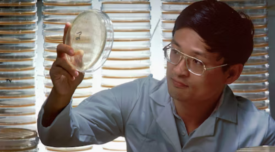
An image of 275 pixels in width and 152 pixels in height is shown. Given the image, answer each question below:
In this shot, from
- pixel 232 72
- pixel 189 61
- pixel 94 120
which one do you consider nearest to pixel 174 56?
pixel 189 61

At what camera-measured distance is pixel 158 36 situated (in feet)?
7.64

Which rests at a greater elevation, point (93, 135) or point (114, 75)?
point (114, 75)

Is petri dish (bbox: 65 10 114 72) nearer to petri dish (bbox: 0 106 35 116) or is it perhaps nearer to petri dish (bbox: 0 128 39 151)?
petri dish (bbox: 0 128 39 151)

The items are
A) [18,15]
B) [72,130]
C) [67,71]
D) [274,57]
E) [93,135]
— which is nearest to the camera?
[67,71]

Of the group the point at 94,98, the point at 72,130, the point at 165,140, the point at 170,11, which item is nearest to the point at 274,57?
the point at 170,11

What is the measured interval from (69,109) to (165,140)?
518 millimetres

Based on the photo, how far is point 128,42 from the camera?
2.24 metres

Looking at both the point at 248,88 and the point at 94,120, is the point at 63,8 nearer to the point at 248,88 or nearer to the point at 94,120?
the point at 94,120

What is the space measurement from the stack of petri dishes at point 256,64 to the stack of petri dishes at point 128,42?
507 mm

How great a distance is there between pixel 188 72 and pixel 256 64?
79 centimetres

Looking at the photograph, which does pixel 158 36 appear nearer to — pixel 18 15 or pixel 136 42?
pixel 136 42

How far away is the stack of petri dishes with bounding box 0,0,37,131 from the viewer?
2.20 m

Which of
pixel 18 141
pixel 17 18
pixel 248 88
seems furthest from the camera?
pixel 248 88

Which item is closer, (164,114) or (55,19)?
(164,114)
